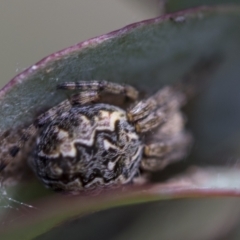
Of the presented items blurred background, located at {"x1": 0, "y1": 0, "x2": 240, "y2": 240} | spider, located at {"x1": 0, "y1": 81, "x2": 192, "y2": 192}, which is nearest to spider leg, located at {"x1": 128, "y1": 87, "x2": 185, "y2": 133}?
spider, located at {"x1": 0, "y1": 81, "x2": 192, "y2": 192}

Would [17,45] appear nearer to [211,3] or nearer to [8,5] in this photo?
[8,5]

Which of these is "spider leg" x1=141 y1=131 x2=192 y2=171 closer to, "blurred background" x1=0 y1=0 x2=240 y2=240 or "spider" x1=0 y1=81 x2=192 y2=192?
"spider" x1=0 y1=81 x2=192 y2=192

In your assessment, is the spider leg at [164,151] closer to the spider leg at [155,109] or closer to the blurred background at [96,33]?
the spider leg at [155,109]

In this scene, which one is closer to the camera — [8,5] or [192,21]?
[192,21]

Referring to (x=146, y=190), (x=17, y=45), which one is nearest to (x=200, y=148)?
(x=146, y=190)

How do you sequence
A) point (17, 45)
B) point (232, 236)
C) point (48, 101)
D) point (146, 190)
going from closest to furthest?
point (146, 190) → point (48, 101) → point (232, 236) → point (17, 45)

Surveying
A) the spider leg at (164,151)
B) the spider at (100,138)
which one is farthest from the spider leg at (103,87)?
the spider leg at (164,151)

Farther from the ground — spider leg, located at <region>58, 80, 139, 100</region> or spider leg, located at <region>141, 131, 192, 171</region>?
spider leg, located at <region>58, 80, 139, 100</region>
